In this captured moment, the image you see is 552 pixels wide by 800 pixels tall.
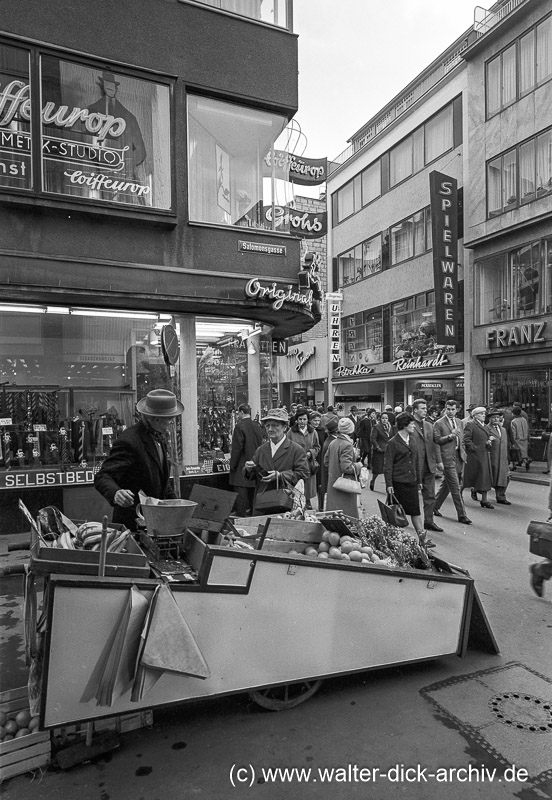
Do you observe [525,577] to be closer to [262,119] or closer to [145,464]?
[145,464]

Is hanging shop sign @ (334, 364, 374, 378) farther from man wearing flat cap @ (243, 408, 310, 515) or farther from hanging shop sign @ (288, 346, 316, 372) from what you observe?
man wearing flat cap @ (243, 408, 310, 515)

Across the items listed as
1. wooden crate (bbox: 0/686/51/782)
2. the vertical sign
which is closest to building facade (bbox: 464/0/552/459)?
the vertical sign

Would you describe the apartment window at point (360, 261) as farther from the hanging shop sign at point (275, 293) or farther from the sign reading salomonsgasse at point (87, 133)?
the sign reading salomonsgasse at point (87, 133)

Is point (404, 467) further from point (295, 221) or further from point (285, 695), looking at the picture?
point (295, 221)

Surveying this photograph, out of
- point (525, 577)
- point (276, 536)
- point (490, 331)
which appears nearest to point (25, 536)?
point (276, 536)

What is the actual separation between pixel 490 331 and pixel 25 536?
16.2 metres

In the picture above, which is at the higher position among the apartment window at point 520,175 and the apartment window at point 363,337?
the apartment window at point 520,175

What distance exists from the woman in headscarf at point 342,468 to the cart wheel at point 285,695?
3085mm

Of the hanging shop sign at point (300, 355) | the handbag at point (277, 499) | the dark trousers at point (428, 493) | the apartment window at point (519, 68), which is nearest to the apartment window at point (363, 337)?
the hanging shop sign at point (300, 355)

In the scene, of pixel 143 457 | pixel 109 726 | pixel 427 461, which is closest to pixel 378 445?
pixel 427 461

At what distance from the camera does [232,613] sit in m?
3.18

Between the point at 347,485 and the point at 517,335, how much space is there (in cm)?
1326

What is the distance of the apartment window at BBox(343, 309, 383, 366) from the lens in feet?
84.5

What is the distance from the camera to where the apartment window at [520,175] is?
16.6 meters
